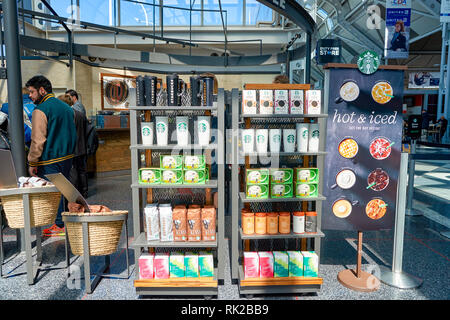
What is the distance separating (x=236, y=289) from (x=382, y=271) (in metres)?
1.46

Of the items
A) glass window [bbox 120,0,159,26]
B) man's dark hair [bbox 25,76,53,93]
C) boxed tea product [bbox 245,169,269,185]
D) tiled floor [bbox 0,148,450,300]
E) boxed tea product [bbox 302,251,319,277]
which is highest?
glass window [bbox 120,0,159,26]

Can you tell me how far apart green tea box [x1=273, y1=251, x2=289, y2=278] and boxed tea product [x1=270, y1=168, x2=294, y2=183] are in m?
0.65

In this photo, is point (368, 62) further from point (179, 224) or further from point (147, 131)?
point (179, 224)

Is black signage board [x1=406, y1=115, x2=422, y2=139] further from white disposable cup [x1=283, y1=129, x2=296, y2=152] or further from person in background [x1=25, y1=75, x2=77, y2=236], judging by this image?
person in background [x1=25, y1=75, x2=77, y2=236]

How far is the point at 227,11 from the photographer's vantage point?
31.6ft

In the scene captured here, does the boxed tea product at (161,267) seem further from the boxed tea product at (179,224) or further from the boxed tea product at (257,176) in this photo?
the boxed tea product at (257,176)

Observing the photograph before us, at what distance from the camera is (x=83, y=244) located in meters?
2.70

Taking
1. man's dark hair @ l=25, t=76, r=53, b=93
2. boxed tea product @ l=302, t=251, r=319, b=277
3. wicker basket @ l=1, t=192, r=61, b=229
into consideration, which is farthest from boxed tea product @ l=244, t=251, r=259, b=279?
man's dark hair @ l=25, t=76, r=53, b=93

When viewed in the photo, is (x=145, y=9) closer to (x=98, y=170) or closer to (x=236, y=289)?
(x=98, y=170)

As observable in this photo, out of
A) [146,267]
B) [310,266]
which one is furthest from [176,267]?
[310,266]

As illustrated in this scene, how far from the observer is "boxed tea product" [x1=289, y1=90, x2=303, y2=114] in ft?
9.02

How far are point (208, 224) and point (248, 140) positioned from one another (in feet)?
2.61

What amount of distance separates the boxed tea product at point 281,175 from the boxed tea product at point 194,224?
70 cm

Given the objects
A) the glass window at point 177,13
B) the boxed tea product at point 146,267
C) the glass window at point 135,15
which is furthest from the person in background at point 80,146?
the glass window at point 135,15
